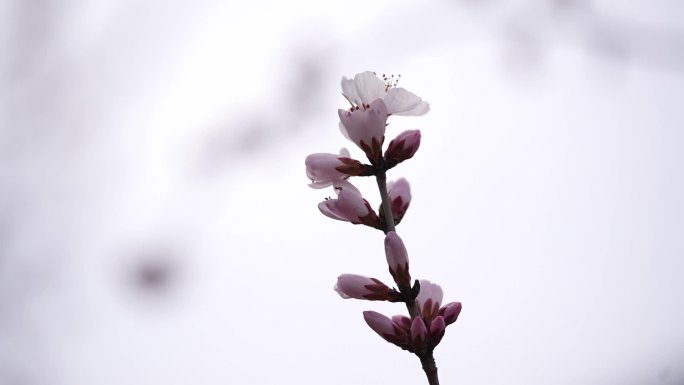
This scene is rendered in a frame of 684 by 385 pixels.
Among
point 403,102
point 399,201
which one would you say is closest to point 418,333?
point 399,201

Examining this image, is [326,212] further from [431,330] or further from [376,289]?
[431,330]

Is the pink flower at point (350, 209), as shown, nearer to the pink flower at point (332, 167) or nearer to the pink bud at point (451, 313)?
the pink flower at point (332, 167)

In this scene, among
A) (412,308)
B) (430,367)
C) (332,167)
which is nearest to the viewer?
(430,367)

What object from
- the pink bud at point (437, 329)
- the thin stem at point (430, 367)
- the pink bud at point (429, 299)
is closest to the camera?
the thin stem at point (430, 367)

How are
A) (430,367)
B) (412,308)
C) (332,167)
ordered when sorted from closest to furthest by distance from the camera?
(430,367), (412,308), (332,167)

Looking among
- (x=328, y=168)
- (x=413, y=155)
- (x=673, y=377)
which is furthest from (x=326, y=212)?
(x=673, y=377)

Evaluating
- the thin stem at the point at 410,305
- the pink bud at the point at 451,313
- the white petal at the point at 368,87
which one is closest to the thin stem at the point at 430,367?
the thin stem at the point at 410,305

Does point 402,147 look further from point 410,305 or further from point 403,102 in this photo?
point 410,305
